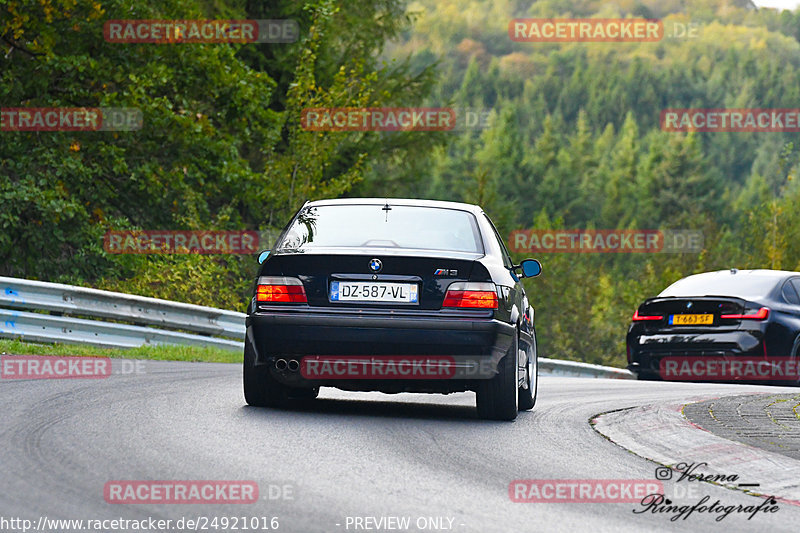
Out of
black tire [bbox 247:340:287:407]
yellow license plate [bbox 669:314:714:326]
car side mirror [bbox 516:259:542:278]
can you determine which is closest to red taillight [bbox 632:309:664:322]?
yellow license plate [bbox 669:314:714:326]

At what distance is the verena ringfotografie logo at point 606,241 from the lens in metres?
75.3

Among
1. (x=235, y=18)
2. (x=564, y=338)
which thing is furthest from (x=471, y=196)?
(x=235, y=18)

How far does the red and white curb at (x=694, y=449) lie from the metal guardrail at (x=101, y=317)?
7704mm

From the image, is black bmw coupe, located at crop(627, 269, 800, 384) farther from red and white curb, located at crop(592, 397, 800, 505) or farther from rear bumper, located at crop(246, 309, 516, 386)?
rear bumper, located at crop(246, 309, 516, 386)

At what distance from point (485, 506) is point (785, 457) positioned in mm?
2429

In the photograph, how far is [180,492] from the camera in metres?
Result: 5.28

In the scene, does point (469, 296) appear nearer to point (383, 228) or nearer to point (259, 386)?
point (383, 228)

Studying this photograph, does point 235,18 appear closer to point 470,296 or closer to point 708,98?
point 470,296

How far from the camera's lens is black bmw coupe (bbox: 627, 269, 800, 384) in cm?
1514

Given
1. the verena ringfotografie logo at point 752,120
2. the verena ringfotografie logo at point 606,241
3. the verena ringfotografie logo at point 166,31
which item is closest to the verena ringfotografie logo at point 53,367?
the verena ringfotografie logo at point 166,31

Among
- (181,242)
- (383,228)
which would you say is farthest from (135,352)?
(181,242)

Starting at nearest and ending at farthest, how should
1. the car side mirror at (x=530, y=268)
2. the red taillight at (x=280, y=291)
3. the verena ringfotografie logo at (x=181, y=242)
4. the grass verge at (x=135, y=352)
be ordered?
the red taillight at (x=280, y=291) → the car side mirror at (x=530, y=268) → the grass verge at (x=135, y=352) → the verena ringfotografie logo at (x=181, y=242)

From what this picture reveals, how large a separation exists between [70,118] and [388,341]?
16357mm

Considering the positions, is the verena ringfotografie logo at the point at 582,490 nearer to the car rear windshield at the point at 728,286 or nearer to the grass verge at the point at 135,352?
the grass verge at the point at 135,352
